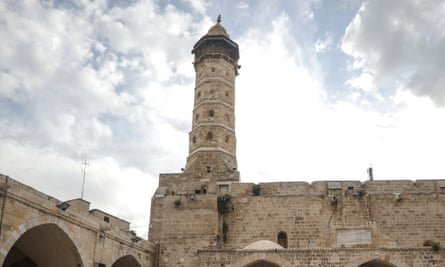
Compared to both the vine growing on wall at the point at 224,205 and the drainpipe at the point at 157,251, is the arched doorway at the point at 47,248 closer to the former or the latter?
the drainpipe at the point at 157,251

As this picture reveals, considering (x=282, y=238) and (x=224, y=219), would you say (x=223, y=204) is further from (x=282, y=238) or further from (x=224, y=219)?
(x=282, y=238)

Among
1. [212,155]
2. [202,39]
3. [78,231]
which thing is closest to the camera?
[78,231]

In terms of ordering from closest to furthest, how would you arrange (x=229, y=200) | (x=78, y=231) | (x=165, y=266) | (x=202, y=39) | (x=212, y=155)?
(x=78, y=231) < (x=165, y=266) < (x=229, y=200) < (x=212, y=155) < (x=202, y=39)

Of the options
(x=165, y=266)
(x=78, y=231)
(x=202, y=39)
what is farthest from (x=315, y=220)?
(x=202, y=39)

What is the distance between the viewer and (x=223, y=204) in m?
20.2

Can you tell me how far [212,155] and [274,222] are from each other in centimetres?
484

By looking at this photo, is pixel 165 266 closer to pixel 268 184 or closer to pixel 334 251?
pixel 268 184

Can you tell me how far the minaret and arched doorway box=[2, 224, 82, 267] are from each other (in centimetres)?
917

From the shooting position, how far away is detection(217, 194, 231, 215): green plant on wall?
2020 cm

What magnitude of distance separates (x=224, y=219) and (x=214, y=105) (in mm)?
6444

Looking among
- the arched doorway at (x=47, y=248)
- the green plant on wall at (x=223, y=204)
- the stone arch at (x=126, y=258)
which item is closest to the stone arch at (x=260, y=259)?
the stone arch at (x=126, y=258)

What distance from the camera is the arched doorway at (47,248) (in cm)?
1370

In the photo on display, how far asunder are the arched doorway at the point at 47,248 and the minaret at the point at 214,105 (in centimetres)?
917

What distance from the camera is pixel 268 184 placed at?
68.7 feet
